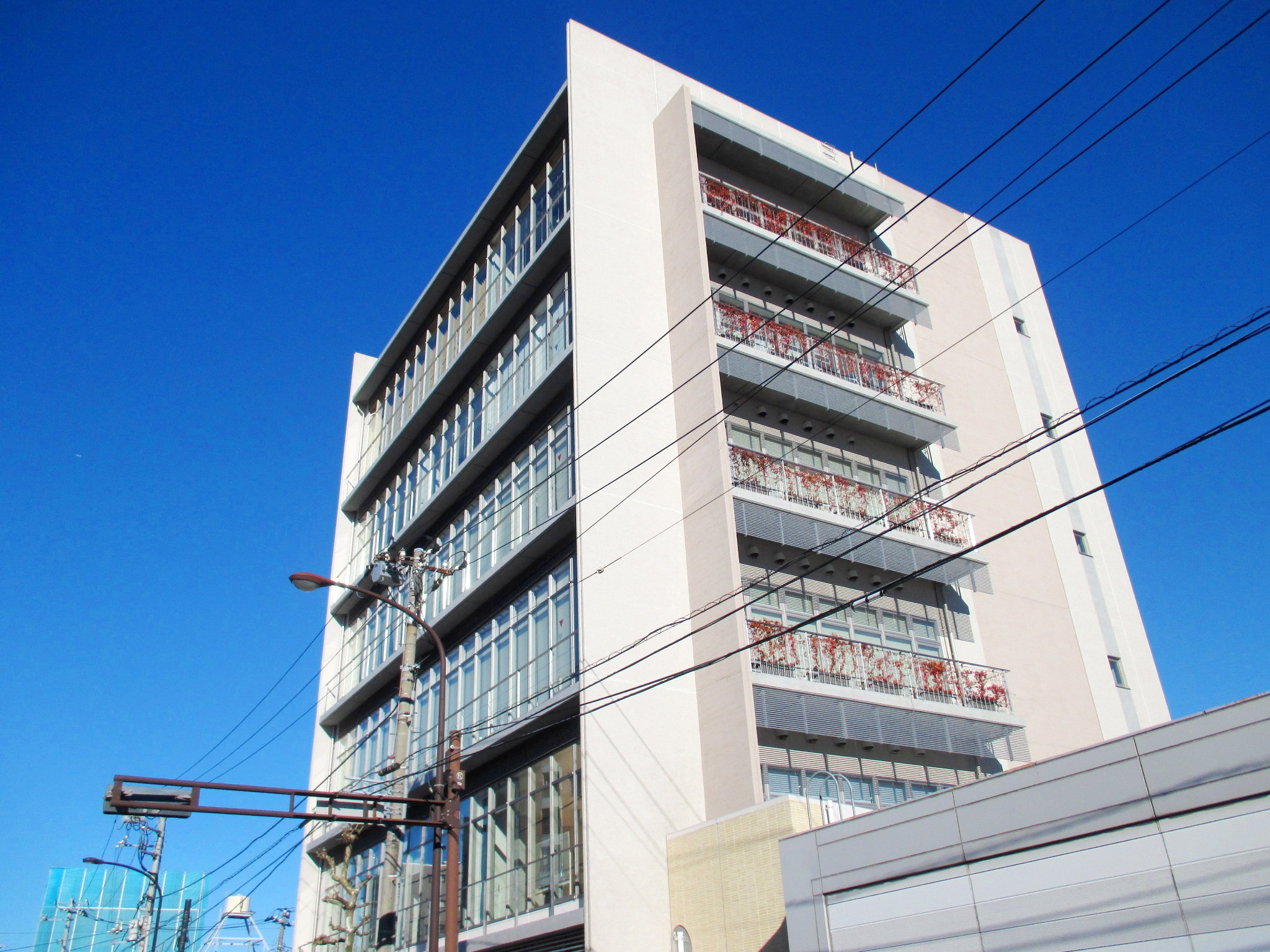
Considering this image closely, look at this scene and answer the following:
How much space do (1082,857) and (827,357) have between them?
17345mm

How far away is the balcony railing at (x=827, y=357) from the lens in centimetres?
2542

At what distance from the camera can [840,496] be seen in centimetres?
2519

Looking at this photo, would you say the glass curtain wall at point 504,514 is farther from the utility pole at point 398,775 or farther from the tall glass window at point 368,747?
the utility pole at point 398,775

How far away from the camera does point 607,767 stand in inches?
772

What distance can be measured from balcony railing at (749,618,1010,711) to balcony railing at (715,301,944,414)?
278 inches

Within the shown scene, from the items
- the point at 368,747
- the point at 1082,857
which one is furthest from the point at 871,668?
the point at 368,747

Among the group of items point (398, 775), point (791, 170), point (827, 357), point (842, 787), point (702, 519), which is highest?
point (791, 170)

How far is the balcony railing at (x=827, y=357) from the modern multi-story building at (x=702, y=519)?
0.36 feet

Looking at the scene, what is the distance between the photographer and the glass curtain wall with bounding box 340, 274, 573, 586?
2625 centimetres

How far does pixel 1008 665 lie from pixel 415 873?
15.9m

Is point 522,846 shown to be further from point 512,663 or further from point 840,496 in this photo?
point 840,496

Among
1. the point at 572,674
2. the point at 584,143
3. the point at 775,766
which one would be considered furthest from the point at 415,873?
the point at 584,143

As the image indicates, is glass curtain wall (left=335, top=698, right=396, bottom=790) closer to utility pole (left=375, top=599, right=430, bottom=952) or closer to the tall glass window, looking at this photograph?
the tall glass window

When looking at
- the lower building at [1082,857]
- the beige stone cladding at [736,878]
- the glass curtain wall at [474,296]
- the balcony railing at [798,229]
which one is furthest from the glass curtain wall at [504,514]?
the lower building at [1082,857]
